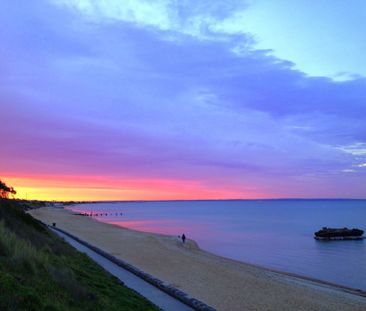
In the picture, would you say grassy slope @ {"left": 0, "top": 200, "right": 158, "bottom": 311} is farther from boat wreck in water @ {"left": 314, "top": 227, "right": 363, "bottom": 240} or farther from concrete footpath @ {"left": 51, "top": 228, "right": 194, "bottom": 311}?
boat wreck in water @ {"left": 314, "top": 227, "right": 363, "bottom": 240}

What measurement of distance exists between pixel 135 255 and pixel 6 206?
12.0m

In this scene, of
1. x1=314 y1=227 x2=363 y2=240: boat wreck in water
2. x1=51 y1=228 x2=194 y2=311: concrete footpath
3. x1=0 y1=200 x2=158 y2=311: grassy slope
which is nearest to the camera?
x1=0 y1=200 x2=158 y2=311: grassy slope

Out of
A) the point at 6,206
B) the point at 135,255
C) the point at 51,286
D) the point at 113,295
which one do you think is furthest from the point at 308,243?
the point at 51,286

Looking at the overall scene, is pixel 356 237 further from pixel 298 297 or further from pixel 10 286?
pixel 10 286

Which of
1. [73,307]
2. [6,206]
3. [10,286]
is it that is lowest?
[73,307]

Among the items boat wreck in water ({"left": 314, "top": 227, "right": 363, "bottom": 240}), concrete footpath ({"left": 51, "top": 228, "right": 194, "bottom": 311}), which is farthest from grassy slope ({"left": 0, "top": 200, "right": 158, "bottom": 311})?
boat wreck in water ({"left": 314, "top": 227, "right": 363, "bottom": 240})

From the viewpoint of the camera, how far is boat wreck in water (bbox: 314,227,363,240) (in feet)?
187

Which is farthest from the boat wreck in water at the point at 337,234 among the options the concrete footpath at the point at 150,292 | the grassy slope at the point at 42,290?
the grassy slope at the point at 42,290

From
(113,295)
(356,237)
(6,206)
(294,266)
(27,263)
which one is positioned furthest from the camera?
(356,237)

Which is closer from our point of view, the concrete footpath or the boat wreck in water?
the concrete footpath

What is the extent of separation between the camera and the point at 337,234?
57.9 meters

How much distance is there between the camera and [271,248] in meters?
46.0

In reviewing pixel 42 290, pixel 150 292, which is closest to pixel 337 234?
pixel 150 292

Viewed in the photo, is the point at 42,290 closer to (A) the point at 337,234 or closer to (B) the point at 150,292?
(B) the point at 150,292
